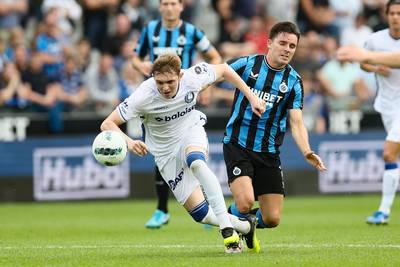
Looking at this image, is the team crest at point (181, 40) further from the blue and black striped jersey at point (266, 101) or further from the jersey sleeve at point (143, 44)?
the blue and black striped jersey at point (266, 101)

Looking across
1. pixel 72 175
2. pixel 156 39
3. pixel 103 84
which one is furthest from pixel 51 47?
pixel 156 39

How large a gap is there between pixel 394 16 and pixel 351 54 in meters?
5.17

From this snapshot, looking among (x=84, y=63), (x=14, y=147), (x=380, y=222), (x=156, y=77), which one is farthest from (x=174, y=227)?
(x=84, y=63)

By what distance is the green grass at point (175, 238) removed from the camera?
26.9ft

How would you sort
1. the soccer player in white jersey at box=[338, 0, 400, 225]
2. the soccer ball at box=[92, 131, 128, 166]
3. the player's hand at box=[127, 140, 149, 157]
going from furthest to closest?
the soccer player in white jersey at box=[338, 0, 400, 225] < the soccer ball at box=[92, 131, 128, 166] < the player's hand at box=[127, 140, 149, 157]

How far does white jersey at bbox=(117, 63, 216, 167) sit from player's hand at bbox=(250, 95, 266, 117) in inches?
26.9

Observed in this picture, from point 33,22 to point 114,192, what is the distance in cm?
410

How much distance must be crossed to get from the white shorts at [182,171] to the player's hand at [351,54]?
224cm

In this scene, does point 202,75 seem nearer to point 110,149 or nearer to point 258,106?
point 258,106

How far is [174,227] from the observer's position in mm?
12445

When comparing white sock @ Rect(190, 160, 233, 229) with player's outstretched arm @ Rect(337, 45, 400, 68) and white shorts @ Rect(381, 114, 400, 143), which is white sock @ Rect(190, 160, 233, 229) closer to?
player's outstretched arm @ Rect(337, 45, 400, 68)

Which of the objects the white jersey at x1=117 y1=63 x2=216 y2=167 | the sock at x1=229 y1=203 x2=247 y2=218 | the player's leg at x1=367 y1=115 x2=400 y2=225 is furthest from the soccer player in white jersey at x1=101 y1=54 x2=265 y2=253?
the player's leg at x1=367 y1=115 x2=400 y2=225

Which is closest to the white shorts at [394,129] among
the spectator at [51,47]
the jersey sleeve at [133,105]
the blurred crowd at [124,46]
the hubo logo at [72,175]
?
the jersey sleeve at [133,105]

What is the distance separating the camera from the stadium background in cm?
1703
